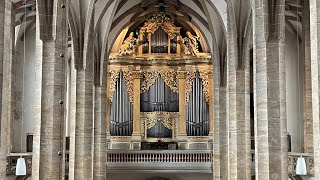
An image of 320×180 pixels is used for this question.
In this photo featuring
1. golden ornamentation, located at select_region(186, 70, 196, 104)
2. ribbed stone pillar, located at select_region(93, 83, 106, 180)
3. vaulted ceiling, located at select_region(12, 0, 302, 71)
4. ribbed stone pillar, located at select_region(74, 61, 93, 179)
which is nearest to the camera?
vaulted ceiling, located at select_region(12, 0, 302, 71)

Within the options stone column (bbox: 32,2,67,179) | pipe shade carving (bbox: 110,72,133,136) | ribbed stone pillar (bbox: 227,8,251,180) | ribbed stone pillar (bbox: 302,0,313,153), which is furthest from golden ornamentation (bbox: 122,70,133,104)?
stone column (bbox: 32,2,67,179)

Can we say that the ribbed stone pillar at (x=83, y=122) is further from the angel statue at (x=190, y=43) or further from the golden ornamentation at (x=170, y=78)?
the angel statue at (x=190, y=43)

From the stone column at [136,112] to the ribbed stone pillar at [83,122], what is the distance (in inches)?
271

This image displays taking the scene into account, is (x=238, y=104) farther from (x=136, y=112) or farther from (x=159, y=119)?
(x=136, y=112)

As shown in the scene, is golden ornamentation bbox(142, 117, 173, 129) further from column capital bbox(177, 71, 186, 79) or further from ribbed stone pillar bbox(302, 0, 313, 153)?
ribbed stone pillar bbox(302, 0, 313, 153)

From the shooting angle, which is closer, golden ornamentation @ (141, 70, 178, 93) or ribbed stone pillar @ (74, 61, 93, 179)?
ribbed stone pillar @ (74, 61, 93, 179)

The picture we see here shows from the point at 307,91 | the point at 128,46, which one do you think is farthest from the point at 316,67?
the point at 128,46

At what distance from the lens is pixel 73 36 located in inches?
864

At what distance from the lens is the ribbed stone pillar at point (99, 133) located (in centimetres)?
2580

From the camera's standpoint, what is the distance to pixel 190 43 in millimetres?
30406

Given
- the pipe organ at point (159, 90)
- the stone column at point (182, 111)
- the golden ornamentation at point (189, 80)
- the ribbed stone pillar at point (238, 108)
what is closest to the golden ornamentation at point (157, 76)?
the pipe organ at point (159, 90)

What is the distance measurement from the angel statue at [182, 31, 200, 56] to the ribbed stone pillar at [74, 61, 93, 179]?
29.1ft

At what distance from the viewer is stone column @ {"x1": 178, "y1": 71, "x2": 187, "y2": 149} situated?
1167 inches

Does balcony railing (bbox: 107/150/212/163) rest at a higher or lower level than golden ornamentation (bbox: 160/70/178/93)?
lower
